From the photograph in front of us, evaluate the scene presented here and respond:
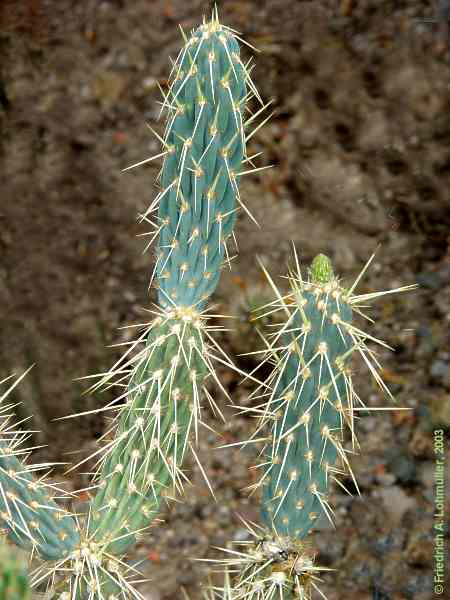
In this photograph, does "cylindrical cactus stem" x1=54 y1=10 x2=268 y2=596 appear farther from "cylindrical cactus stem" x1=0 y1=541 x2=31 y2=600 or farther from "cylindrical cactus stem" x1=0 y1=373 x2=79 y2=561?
"cylindrical cactus stem" x1=0 y1=541 x2=31 y2=600

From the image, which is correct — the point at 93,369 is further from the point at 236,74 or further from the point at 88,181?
the point at 236,74

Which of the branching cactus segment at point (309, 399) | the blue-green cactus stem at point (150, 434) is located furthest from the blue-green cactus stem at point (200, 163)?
the branching cactus segment at point (309, 399)

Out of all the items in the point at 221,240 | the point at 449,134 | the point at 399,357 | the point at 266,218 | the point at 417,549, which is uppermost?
the point at 221,240

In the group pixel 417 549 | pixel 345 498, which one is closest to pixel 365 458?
pixel 345 498

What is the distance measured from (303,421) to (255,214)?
2093mm

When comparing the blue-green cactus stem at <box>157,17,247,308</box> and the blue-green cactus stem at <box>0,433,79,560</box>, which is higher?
the blue-green cactus stem at <box>157,17,247,308</box>

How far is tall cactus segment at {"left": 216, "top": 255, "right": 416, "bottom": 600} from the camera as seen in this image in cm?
154

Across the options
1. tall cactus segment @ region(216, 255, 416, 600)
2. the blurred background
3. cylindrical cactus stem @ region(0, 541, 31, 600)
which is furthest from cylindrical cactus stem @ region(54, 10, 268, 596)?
the blurred background

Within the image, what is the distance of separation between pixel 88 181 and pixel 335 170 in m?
Result: 1.20

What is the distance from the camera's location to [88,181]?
144 inches

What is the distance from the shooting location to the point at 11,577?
38.3 inches

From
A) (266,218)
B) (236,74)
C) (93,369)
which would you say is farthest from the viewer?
(266,218)

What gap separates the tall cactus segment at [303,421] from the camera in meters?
1.54

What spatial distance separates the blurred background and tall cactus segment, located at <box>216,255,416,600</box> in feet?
3.84
